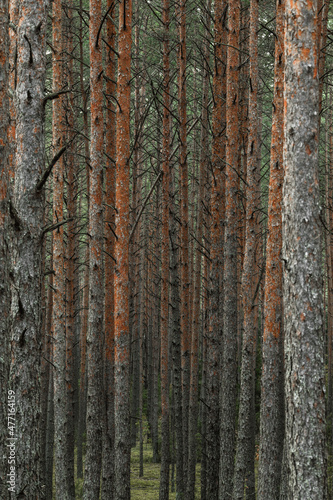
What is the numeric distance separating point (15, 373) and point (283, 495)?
400cm

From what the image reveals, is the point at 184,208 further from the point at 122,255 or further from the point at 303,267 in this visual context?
the point at 303,267

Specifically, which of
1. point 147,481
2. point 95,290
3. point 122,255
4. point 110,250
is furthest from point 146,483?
point 122,255

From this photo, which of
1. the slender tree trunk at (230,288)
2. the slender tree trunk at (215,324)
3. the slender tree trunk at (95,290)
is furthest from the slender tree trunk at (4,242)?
the slender tree trunk at (215,324)

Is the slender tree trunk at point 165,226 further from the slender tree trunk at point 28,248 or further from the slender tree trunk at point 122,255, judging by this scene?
the slender tree trunk at point 28,248

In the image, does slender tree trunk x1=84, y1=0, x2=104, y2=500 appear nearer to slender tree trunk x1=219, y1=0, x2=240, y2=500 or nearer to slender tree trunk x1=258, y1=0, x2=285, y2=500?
slender tree trunk x1=219, y1=0, x2=240, y2=500

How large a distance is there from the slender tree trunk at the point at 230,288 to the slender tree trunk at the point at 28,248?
4015mm

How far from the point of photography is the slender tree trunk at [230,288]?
7754 mm

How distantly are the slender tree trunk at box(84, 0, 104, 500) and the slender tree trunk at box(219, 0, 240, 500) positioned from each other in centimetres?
193

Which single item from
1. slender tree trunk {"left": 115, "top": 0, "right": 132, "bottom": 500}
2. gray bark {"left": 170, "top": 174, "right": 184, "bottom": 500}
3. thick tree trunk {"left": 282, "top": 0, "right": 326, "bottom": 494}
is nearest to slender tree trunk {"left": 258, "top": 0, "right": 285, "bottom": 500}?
thick tree trunk {"left": 282, "top": 0, "right": 326, "bottom": 494}

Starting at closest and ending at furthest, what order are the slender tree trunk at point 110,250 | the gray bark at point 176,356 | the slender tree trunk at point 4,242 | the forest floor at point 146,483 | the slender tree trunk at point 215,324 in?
the slender tree trunk at point 4,242
the slender tree trunk at point 215,324
the slender tree trunk at point 110,250
the gray bark at point 176,356
the forest floor at point 146,483

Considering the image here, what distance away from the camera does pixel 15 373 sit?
404 centimetres

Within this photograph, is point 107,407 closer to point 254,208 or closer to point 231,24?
point 254,208

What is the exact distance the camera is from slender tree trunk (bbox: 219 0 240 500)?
7.75 meters

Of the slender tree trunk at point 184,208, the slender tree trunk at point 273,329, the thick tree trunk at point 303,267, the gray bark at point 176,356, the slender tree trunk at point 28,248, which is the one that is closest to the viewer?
the thick tree trunk at point 303,267
